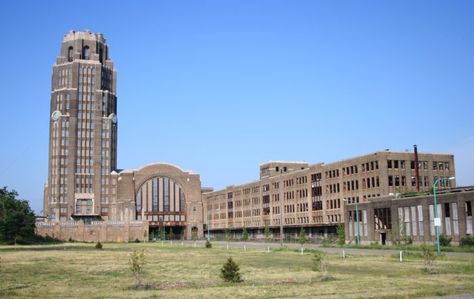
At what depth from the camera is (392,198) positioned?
264 feet

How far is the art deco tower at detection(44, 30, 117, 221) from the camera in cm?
15488

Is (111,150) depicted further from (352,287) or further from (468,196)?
(352,287)

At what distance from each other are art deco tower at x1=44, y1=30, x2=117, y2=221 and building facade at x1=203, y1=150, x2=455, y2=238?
135 feet

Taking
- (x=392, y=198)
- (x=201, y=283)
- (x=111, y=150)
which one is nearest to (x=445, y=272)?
(x=201, y=283)

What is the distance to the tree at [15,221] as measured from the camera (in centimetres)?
A: 10225

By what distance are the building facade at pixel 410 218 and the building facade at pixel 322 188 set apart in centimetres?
937

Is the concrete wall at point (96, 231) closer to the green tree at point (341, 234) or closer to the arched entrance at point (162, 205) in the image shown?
the arched entrance at point (162, 205)

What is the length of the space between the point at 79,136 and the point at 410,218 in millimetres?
110781

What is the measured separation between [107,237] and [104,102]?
45419 mm

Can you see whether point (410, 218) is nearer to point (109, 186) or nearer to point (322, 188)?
point (322, 188)

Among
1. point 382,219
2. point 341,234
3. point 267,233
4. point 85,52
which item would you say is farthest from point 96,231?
point 382,219

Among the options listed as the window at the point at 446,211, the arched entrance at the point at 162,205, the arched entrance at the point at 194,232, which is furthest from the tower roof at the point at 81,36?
the window at the point at 446,211

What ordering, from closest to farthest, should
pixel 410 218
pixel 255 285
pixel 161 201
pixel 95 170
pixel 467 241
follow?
pixel 255 285 < pixel 467 241 < pixel 410 218 < pixel 95 170 < pixel 161 201

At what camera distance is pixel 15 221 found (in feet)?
339
